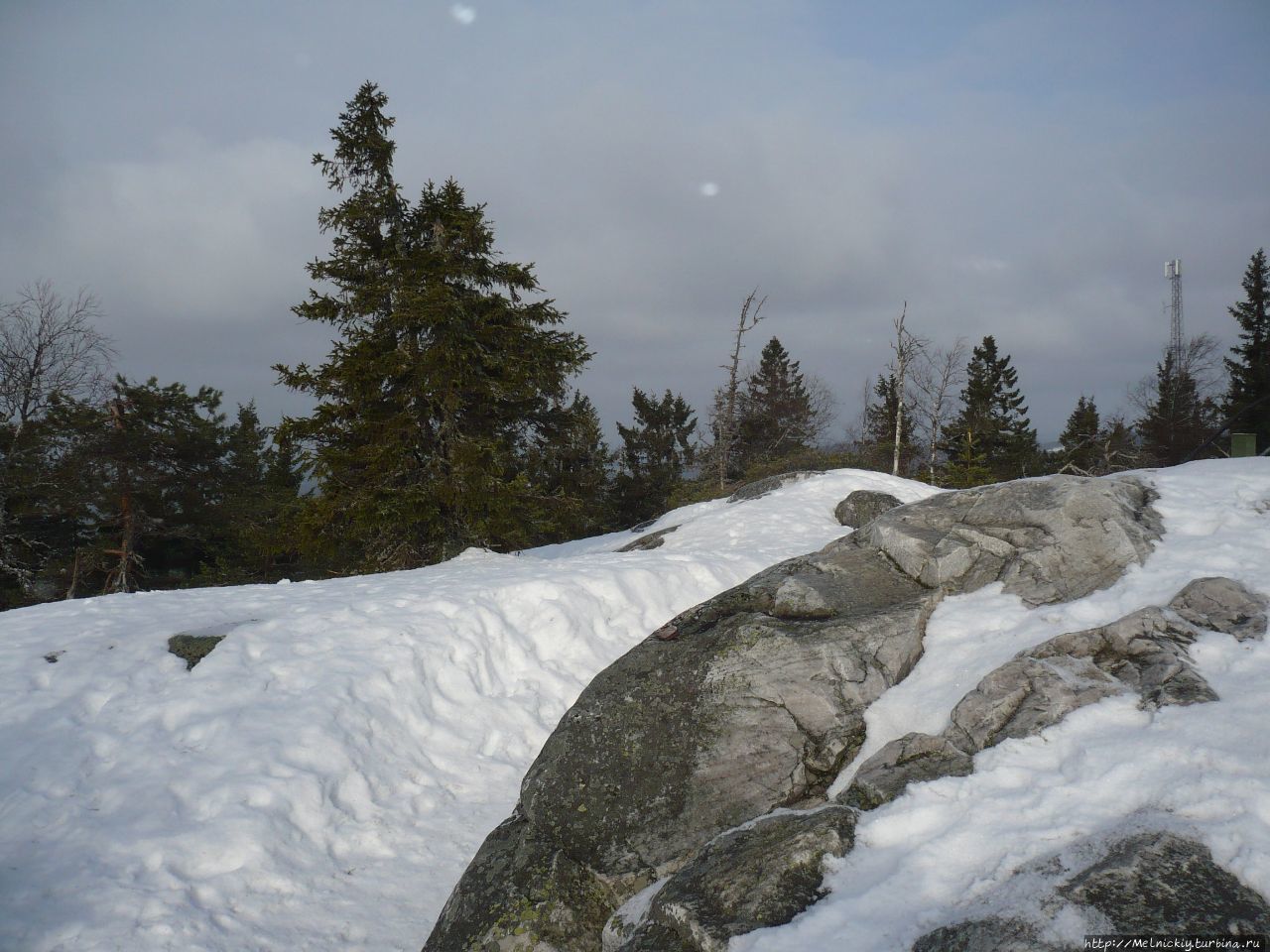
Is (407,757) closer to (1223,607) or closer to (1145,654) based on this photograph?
(1145,654)

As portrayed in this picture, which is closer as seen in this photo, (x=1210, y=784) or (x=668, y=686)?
(x=1210, y=784)

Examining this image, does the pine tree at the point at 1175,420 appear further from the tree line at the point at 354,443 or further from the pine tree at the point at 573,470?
the pine tree at the point at 573,470

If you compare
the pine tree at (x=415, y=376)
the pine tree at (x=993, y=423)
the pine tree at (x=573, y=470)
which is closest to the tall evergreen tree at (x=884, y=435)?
the pine tree at (x=993, y=423)

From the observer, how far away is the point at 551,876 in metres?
4.62

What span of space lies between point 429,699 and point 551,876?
374cm

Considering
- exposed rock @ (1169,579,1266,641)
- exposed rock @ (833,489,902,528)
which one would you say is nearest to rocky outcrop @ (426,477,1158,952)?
exposed rock @ (1169,579,1266,641)

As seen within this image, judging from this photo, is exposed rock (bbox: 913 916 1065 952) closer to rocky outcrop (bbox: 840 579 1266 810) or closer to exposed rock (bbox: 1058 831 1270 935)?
exposed rock (bbox: 1058 831 1270 935)

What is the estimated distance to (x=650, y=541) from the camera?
51.4ft

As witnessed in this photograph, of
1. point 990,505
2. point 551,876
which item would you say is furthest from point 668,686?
point 990,505

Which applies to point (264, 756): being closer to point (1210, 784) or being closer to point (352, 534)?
point (1210, 784)

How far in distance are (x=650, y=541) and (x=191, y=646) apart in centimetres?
972

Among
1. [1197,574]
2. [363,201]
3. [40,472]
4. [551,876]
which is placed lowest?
[551,876]

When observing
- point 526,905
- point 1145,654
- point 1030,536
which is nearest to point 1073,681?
point 1145,654

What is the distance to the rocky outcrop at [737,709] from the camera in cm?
459
